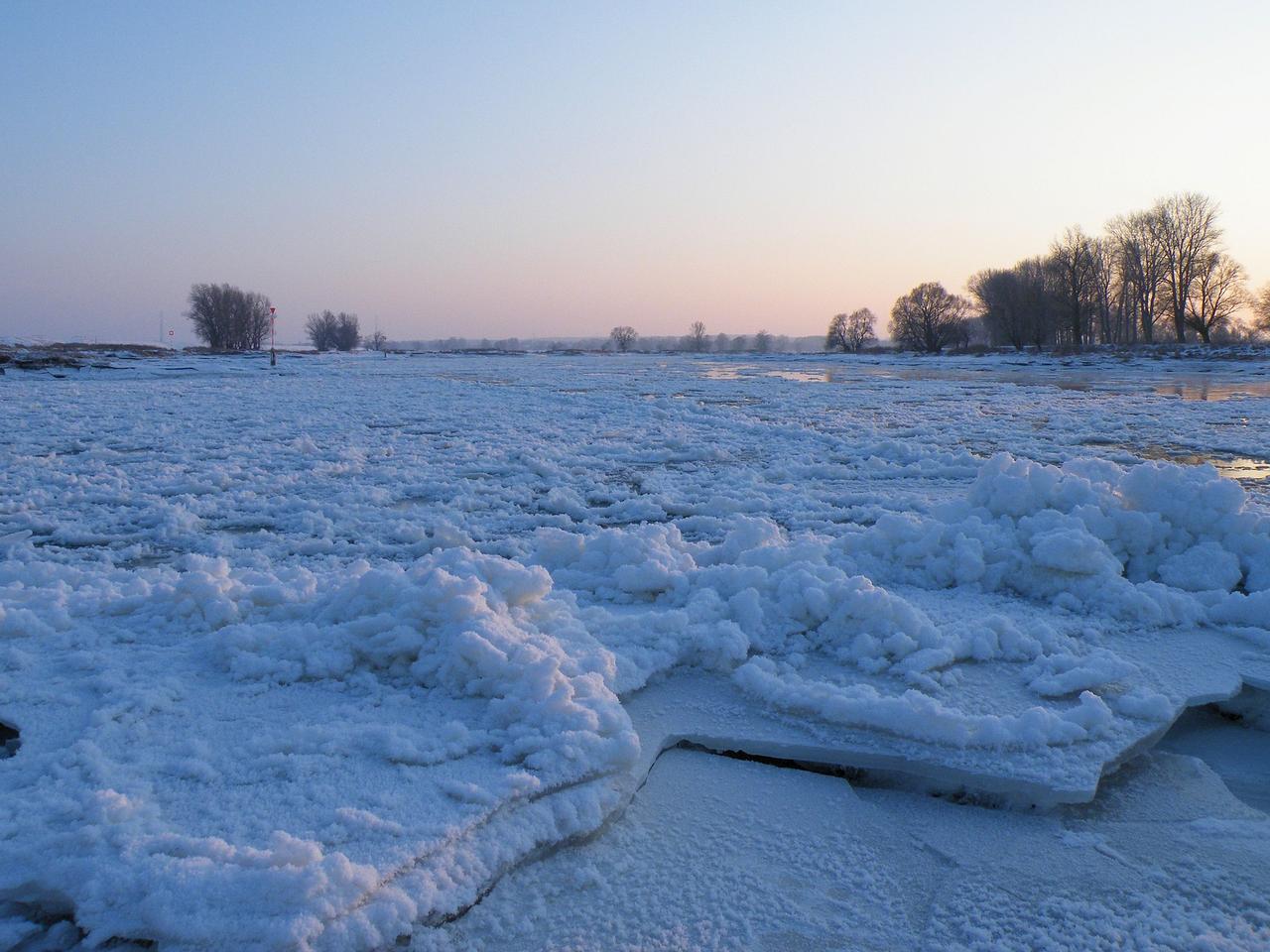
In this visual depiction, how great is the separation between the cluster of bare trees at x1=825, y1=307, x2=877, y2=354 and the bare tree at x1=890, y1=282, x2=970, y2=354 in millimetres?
8100

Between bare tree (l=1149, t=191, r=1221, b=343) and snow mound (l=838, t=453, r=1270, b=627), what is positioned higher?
bare tree (l=1149, t=191, r=1221, b=343)

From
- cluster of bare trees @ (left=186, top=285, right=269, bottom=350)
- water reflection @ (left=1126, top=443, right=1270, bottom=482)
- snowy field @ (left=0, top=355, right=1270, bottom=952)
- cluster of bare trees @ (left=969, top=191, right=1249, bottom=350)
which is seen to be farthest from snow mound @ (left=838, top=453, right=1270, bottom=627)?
cluster of bare trees @ (left=186, top=285, right=269, bottom=350)

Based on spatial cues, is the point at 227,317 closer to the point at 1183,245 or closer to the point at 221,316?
the point at 221,316

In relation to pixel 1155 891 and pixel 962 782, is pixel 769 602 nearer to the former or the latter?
pixel 962 782

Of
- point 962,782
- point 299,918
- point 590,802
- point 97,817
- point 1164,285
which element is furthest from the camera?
point 1164,285

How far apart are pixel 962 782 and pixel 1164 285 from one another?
57897 millimetres

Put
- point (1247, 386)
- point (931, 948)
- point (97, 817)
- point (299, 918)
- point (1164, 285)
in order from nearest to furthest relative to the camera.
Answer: point (299, 918) → point (931, 948) → point (97, 817) → point (1247, 386) → point (1164, 285)

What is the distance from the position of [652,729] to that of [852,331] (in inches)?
2893

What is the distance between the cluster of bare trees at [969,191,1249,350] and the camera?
154ft

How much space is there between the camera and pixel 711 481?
264 inches

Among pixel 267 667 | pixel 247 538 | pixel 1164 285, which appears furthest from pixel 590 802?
pixel 1164 285

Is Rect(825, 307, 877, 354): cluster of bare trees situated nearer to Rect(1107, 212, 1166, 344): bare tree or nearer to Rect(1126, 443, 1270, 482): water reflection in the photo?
Rect(1107, 212, 1166, 344): bare tree

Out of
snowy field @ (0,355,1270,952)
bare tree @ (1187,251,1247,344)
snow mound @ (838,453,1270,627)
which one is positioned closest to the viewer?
snowy field @ (0,355,1270,952)

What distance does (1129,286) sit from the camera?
174ft
